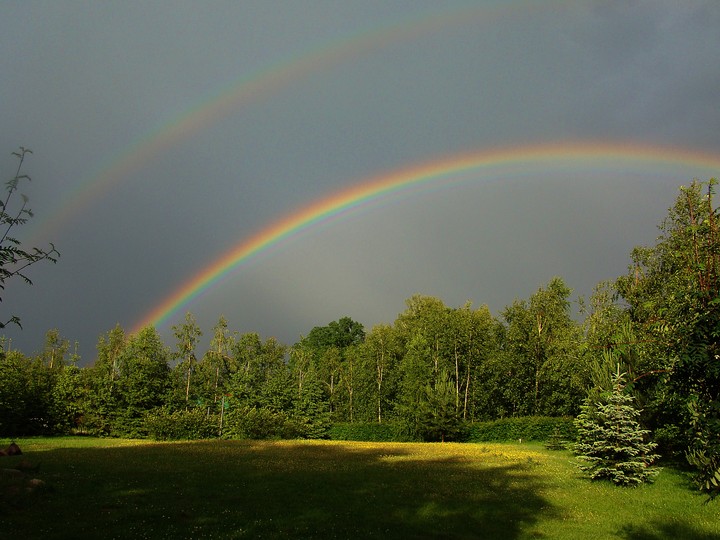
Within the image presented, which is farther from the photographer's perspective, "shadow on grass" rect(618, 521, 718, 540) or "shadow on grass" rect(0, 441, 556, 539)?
"shadow on grass" rect(618, 521, 718, 540)

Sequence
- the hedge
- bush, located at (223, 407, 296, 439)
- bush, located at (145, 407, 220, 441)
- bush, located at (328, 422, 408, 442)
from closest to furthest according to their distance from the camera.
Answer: the hedge → bush, located at (145, 407, 220, 441) → bush, located at (223, 407, 296, 439) → bush, located at (328, 422, 408, 442)

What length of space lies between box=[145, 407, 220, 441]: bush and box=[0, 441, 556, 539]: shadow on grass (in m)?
24.2

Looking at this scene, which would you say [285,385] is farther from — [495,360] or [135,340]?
[495,360]

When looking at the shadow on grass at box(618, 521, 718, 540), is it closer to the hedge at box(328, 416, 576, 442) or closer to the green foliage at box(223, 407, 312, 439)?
the hedge at box(328, 416, 576, 442)

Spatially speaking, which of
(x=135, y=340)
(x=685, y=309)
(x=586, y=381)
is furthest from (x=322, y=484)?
(x=135, y=340)

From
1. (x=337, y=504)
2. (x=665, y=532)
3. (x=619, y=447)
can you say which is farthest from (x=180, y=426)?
(x=665, y=532)

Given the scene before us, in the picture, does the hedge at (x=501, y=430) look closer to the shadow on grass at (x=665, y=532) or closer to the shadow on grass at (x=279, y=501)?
the shadow on grass at (x=279, y=501)

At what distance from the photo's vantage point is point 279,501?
A: 15891mm

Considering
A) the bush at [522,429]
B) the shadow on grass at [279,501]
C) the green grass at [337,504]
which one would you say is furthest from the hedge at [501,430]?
the shadow on grass at [279,501]

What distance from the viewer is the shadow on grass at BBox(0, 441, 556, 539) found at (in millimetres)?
12531

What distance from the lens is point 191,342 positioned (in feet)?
242

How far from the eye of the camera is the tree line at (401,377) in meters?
30.8

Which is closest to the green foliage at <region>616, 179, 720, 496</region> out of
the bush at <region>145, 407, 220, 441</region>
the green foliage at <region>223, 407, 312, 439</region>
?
the green foliage at <region>223, 407, 312, 439</region>

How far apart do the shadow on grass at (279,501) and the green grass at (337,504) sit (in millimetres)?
38
